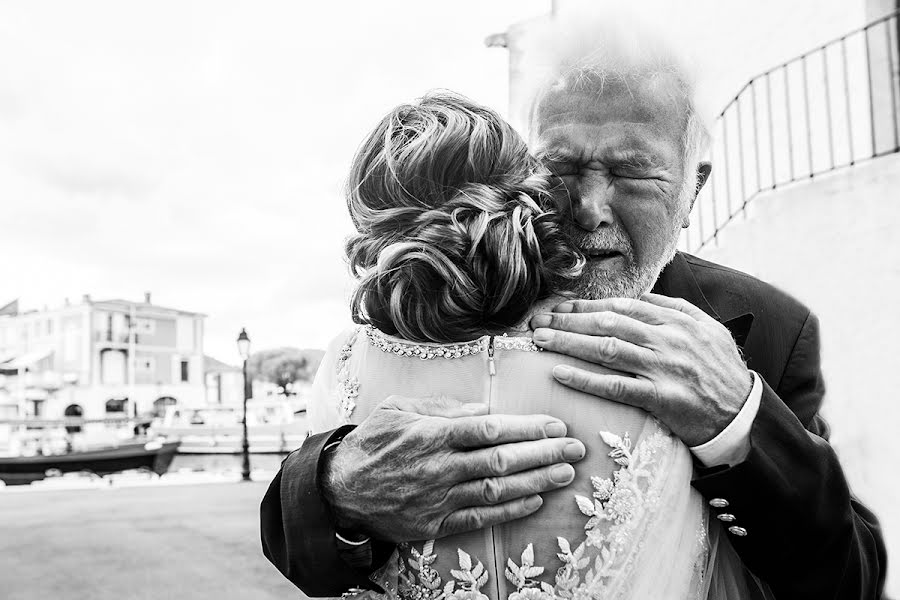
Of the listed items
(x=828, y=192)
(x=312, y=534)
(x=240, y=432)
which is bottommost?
(x=240, y=432)

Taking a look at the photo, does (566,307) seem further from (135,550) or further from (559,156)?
(135,550)

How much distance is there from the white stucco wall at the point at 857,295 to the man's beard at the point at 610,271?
3568 millimetres

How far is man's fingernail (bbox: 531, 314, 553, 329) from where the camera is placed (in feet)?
3.87

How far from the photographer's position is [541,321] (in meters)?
1.18

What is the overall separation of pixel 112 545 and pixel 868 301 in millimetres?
9353

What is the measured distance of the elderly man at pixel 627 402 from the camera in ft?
3.68

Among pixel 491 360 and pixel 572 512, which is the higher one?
pixel 491 360

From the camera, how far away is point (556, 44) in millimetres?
1508

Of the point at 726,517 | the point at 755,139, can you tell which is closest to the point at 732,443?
the point at 726,517

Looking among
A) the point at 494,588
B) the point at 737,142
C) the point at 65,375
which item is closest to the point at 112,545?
the point at 737,142

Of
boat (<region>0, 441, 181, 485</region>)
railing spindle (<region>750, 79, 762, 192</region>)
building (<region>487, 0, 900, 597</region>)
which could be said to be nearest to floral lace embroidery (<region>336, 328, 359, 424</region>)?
building (<region>487, 0, 900, 597</region>)

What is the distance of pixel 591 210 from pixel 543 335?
318 mm

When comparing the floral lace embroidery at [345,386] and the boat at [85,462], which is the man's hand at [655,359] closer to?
the floral lace embroidery at [345,386]

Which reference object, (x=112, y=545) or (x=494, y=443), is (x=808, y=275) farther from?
(x=112, y=545)
